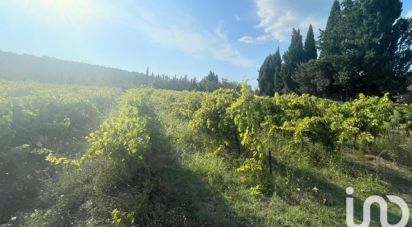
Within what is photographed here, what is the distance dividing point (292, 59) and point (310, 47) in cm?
278

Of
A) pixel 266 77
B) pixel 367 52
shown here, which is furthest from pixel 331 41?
pixel 266 77

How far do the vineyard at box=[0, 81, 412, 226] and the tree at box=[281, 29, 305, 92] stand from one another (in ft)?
97.9

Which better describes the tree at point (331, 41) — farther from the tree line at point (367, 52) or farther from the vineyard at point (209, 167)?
the vineyard at point (209, 167)

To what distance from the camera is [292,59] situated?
3875 centimetres

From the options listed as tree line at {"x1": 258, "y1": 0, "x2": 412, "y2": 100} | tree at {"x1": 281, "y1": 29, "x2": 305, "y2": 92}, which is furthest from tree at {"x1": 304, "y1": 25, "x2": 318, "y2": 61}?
tree line at {"x1": 258, "y1": 0, "x2": 412, "y2": 100}

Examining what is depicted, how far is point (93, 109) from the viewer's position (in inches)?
456

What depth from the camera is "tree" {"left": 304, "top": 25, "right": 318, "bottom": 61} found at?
1540 inches

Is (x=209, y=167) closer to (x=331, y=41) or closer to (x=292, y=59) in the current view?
(x=331, y=41)

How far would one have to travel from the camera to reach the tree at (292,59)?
1476 inches

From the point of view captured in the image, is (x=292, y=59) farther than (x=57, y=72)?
No

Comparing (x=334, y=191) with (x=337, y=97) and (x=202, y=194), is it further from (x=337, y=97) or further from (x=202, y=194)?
(x=337, y=97)

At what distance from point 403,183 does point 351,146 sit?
1783 mm

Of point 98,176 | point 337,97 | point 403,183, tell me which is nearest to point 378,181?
point 403,183

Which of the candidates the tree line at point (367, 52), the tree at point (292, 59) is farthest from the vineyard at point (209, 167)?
the tree at point (292, 59)
